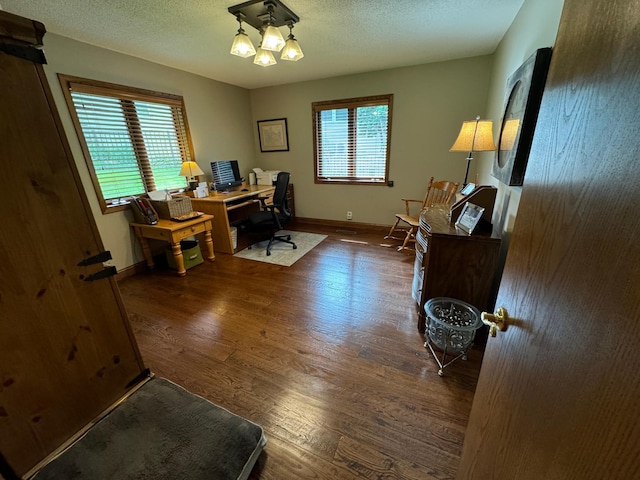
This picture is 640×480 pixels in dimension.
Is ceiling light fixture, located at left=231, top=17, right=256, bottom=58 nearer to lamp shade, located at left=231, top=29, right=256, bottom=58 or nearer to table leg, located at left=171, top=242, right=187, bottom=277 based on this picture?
lamp shade, located at left=231, top=29, right=256, bottom=58

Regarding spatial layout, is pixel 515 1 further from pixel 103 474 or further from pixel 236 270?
pixel 103 474

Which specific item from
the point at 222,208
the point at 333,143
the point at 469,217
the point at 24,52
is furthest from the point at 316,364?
the point at 333,143

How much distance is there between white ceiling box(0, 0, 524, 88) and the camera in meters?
1.95

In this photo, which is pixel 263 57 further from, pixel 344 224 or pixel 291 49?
pixel 344 224

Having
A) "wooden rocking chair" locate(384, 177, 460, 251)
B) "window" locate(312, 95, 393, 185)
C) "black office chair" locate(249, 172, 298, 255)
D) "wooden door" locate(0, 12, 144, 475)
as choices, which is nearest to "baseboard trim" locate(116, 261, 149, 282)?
"black office chair" locate(249, 172, 298, 255)

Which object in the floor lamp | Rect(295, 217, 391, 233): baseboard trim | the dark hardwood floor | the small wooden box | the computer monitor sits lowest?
the dark hardwood floor

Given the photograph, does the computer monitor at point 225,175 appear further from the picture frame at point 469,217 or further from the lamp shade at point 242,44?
the picture frame at point 469,217

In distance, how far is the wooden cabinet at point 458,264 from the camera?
5.67 feet

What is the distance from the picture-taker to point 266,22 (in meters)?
2.16

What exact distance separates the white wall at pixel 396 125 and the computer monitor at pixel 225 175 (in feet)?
3.16

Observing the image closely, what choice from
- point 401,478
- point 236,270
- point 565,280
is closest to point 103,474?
point 401,478

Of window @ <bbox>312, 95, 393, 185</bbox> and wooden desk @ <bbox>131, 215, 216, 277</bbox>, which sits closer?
wooden desk @ <bbox>131, 215, 216, 277</bbox>

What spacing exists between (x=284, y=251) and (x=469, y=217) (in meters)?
2.42

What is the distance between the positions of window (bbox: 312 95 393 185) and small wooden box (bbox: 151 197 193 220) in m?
2.30
